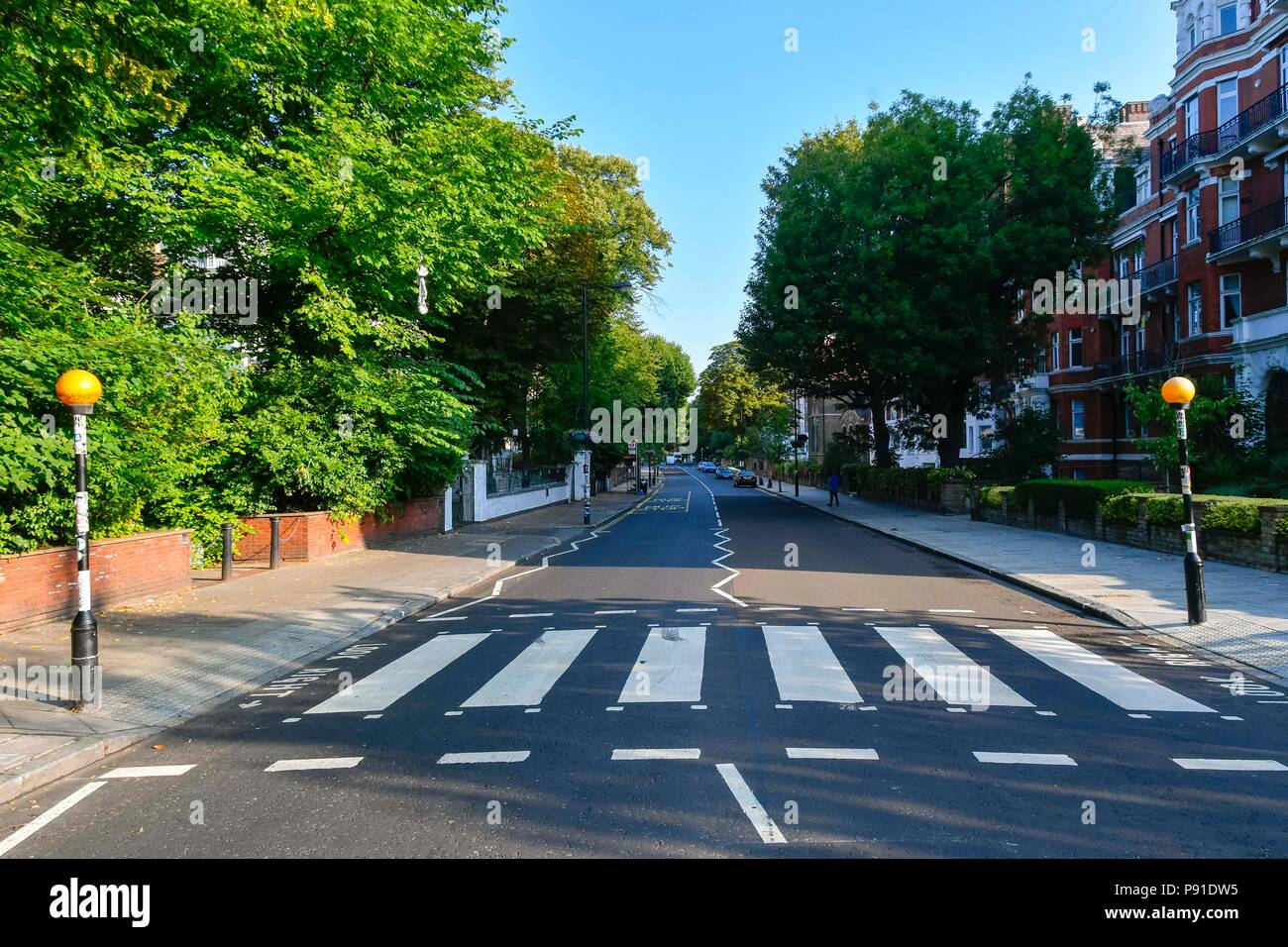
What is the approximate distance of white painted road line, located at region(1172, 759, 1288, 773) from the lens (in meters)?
5.35

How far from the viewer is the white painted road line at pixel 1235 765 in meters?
5.35

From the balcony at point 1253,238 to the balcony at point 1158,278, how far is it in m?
4.24

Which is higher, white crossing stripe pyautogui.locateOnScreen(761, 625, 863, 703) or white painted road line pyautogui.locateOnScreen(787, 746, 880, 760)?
white painted road line pyautogui.locateOnScreen(787, 746, 880, 760)

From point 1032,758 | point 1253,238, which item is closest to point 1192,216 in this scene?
point 1253,238

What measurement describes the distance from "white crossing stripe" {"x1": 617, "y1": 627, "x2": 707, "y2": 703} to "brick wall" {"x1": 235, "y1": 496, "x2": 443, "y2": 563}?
1057cm

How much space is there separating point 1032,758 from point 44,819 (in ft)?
20.6

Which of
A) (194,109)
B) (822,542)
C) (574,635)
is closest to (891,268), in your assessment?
(822,542)

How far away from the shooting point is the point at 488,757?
5730 mm

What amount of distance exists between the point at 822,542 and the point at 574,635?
44.4 feet

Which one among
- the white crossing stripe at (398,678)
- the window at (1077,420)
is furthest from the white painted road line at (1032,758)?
the window at (1077,420)

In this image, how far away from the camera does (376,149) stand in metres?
16.1

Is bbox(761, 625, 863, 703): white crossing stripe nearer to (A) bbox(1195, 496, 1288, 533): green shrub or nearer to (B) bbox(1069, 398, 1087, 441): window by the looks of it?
(A) bbox(1195, 496, 1288, 533): green shrub

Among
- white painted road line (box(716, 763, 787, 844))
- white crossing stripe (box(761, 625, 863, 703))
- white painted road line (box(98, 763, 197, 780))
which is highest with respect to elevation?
white painted road line (box(716, 763, 787, 844))

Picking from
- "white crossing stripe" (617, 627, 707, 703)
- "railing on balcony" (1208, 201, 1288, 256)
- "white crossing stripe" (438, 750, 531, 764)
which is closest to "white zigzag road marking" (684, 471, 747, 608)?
"white crossing stripe" (617, 627, 707, 703)
